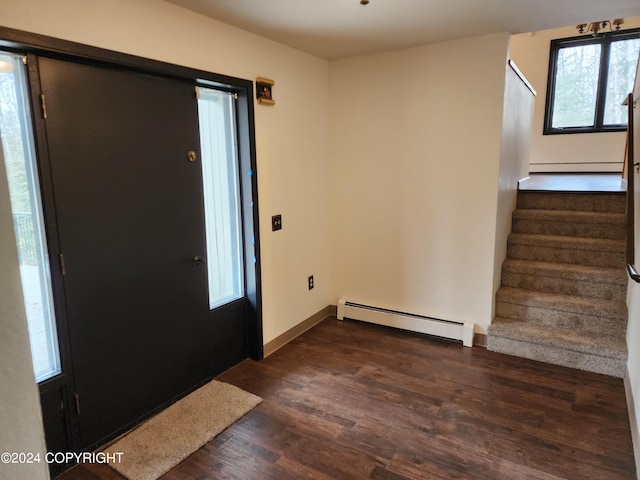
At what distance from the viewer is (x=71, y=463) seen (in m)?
2.09

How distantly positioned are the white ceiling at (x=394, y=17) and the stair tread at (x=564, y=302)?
205 cm

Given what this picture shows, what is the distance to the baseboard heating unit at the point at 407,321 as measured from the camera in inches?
135

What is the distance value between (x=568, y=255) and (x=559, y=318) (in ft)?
2.12

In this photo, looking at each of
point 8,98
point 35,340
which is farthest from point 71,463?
point 8,98

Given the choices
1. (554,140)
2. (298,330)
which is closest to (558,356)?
(298,330)

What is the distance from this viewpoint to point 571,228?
3771 millimetres

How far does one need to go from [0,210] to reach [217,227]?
2.52m

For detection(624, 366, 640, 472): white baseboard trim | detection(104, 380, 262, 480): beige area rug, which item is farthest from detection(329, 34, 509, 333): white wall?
detection(104, 380, 262, 480): beige area rug

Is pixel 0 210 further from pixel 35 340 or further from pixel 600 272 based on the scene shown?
pixel 600 272

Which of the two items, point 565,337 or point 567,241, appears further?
point 567,241

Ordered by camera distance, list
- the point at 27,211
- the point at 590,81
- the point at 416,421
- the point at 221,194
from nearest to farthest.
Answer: the point at 27,211, the point at 416,421, the point at 221,194, the point at 590,81

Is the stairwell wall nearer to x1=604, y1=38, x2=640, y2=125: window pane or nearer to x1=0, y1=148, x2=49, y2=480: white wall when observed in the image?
x1=604, y1=38, x2=640, y2=125: window pane

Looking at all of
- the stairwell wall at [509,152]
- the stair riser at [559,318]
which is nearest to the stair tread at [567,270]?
the stairwell wall at [509,152]

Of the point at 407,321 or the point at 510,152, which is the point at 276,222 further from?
the point at 510,152
